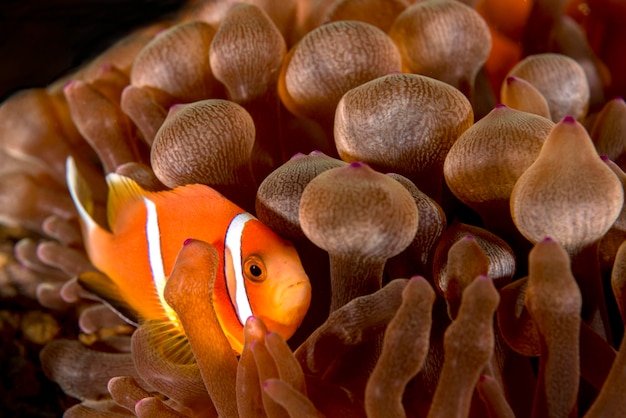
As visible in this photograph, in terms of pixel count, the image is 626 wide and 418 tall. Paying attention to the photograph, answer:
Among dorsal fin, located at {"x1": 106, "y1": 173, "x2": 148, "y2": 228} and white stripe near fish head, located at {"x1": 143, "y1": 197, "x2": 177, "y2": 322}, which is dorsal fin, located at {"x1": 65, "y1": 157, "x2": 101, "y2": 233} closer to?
dorsal fin, located at {"x1": 106, "y1": 173, "x2": 148, "y2": 228}

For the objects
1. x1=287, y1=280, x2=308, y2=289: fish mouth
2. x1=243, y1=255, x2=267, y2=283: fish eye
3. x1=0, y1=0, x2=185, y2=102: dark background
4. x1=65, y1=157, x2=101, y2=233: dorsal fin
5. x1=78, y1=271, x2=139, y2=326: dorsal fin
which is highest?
x1=0, y1=0, x2=185, y2=102: dark background

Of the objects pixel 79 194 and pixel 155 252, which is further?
pixel 79 194

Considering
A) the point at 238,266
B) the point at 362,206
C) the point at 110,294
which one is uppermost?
the point at 362,206

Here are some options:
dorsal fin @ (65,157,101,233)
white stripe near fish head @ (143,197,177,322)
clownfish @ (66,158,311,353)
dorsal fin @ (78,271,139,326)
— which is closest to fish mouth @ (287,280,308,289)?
clownfish @ (66,158,311,353)

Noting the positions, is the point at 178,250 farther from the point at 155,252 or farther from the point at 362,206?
the point at 362,206

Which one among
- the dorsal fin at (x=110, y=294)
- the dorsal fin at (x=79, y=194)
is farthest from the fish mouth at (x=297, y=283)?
the dorsal fin at (x=79, y=194)

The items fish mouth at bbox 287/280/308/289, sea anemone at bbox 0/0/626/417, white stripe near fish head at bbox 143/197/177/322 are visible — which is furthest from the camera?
white stripe near fish head at bbox 143/197/177/322

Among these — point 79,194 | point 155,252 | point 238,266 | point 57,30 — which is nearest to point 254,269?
point 238,266
